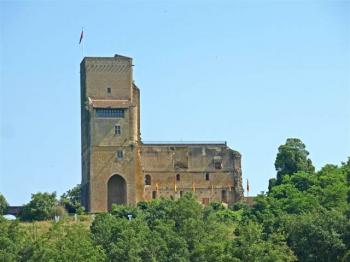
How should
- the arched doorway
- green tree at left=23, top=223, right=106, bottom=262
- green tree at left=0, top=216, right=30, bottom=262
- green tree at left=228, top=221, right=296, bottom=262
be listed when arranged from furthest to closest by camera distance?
the arched doorway
green tree at left=0, top=216, right=30, bottom=262
green tree at left=23, top=223, right=106, bottom=262
green tree at left=228, top=221, right=296, bottom=262

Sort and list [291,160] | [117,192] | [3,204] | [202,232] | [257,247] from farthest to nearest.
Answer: [291,160] → [117,192] → [3,204] → [202,232] → [257,247]

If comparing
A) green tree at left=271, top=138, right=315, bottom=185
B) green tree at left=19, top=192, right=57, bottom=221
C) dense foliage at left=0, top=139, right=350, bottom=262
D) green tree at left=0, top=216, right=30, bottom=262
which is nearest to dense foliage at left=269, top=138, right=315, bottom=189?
green tree at left=271, top=138, right=315, bottom=185

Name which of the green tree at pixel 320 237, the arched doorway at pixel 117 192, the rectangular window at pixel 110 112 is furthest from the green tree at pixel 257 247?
the rectangular window at pixel 110 112

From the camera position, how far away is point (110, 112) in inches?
4186

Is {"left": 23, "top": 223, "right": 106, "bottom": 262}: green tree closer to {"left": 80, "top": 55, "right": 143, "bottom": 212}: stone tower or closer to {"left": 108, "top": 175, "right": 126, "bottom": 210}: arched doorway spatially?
{"left": 80, "top": 55, "right": 143, "bottom": 212}: stone tower

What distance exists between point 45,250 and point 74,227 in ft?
24.9

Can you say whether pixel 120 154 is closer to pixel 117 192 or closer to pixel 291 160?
pixel 117 192

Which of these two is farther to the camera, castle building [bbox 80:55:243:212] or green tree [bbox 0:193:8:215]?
castle building [bbox 80:55:243:212]

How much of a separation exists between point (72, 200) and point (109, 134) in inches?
203

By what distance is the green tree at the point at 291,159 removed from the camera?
109 meters

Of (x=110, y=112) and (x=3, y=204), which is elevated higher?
(x=110, y=112)

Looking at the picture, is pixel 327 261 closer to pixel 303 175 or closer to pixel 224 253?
pixel 224 253

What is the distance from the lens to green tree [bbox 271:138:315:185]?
109 m

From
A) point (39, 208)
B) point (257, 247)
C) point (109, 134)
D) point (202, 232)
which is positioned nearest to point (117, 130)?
point (109, 134)
